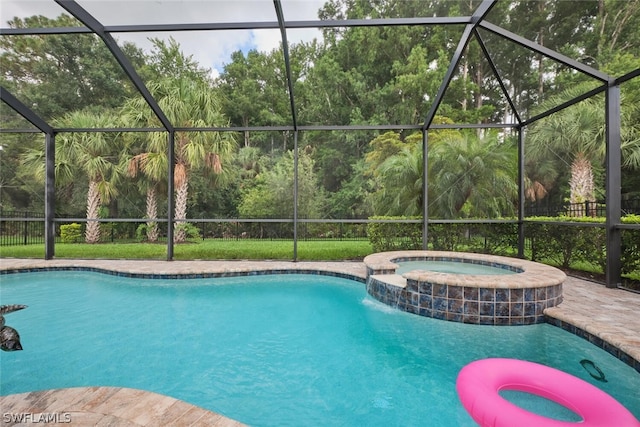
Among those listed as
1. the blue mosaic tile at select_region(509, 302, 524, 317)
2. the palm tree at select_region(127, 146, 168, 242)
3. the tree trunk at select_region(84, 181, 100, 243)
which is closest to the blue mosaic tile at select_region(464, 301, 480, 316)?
the blue mosaic tile at select_region(509, 302, 524, 317)

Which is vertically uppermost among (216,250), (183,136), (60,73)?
(60,73)

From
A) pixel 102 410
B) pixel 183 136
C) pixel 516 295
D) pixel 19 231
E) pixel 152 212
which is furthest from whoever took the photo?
pixel 152 212

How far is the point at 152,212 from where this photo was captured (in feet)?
34.6

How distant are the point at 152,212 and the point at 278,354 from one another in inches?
374

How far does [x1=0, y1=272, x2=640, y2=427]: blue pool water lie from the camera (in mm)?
2232

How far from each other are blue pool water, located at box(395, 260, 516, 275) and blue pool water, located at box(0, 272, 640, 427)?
56.2 inches

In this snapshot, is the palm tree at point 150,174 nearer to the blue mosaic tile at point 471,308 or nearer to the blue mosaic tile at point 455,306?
the blue mosaic tile at point 455,306

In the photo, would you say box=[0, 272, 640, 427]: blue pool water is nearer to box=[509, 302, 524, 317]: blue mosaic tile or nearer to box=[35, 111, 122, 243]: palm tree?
box=[509, 302, 524, 317]: blue mosaic tile

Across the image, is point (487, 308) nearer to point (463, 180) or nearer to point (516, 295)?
point (516, 295)

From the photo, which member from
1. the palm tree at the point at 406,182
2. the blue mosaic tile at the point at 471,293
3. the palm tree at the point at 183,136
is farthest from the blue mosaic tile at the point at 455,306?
the palm tree at the point at 183,136

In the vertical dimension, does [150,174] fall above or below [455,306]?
above

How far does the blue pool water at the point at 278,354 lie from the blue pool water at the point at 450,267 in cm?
143

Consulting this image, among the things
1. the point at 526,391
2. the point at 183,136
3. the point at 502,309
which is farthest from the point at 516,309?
the point at 183,136

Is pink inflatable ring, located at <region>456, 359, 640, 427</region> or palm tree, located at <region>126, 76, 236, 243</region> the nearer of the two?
pink inflatable ring, located at <region>456, 359, 640, 427</region>
